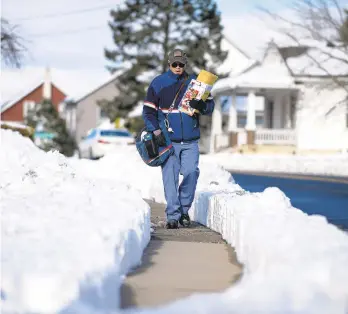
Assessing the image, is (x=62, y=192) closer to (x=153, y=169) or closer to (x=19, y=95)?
(x=153, y=169)

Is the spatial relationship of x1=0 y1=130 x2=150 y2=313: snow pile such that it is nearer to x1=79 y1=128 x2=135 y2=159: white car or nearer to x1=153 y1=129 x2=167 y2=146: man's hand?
x1=153 y1=129 x2=167 y2=146: man's hand

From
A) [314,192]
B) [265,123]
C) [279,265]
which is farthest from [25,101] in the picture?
[279,265]

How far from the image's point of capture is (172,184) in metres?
9.19

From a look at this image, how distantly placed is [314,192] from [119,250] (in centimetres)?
1298

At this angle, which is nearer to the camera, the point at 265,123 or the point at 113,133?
the point at 113,133

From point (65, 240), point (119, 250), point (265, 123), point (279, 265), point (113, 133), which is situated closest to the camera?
point (279, 265)

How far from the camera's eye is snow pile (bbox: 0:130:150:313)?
399 centimetres

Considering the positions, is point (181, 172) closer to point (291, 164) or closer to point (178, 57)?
point (178, 57)

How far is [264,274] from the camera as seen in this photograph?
4.86m

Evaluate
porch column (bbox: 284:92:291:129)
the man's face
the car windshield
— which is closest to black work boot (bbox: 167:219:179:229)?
the man's face

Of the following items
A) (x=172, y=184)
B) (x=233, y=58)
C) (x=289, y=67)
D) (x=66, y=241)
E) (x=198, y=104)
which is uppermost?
(x=233, y=58)

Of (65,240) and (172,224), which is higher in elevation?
(65,240)

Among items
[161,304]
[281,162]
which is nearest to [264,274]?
[161,304]

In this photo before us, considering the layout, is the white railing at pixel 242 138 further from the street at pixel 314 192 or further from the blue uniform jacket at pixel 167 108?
the blue uniform jacket at pixel 167 108
